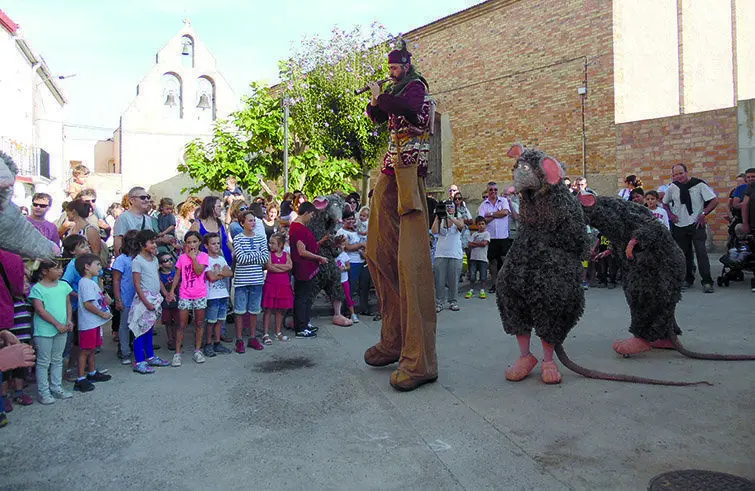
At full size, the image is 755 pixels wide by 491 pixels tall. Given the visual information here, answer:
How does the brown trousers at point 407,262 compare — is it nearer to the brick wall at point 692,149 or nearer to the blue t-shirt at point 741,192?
the blue t-shirt at point 741,192

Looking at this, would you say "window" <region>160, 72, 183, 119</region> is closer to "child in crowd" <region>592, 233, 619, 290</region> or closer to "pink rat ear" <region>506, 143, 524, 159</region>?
"child in crowd" <region>592, 233, 619, 290</region>

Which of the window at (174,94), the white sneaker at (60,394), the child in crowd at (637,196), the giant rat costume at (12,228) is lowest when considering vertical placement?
the white sneaker at (60,394)

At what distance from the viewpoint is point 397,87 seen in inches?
180

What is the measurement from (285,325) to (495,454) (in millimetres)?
4756

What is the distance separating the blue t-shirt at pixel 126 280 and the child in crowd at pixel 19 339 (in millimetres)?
1023

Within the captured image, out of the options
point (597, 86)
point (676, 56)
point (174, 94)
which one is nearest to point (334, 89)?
point (597, 86)

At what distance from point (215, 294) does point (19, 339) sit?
1.91 metres

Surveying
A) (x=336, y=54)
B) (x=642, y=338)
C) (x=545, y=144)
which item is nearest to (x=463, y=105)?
(x=545, y=144)

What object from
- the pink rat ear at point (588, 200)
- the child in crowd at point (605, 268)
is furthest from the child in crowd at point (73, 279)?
the child in crowd at point (605, 268)

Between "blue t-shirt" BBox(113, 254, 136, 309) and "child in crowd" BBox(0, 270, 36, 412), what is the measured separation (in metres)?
1.02

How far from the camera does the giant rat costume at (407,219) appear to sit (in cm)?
443

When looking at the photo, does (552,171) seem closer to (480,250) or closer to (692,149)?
(480,250)

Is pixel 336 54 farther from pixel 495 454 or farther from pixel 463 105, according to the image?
pixel 495 454

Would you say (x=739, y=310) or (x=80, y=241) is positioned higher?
(x=80, y=241)
